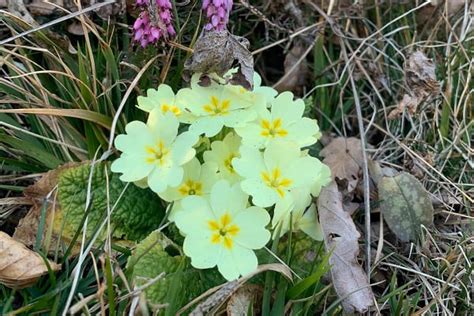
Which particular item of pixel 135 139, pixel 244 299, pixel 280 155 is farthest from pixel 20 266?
pixel 280 155

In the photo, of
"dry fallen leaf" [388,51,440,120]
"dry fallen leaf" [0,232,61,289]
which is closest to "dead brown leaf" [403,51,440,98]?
"dry fallen leaf" [388,51,440,120]

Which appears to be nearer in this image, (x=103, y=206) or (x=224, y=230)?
(x=224, y=230)

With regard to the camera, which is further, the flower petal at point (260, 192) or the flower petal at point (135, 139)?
the flower petal at point (135, 139)

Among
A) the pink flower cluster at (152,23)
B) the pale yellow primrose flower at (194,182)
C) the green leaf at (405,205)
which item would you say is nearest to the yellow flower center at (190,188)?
the pale yellow primrose flower at (194,182)

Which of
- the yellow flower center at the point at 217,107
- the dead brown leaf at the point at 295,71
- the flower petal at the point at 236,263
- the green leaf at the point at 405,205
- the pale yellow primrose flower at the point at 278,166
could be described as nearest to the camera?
the flower petal at the point at 236,263

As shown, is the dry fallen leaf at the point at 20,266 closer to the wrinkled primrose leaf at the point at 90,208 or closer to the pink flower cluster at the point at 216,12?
the wrinkled primrose leaf at the point at 90,208

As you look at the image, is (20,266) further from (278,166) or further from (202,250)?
(278,166)
